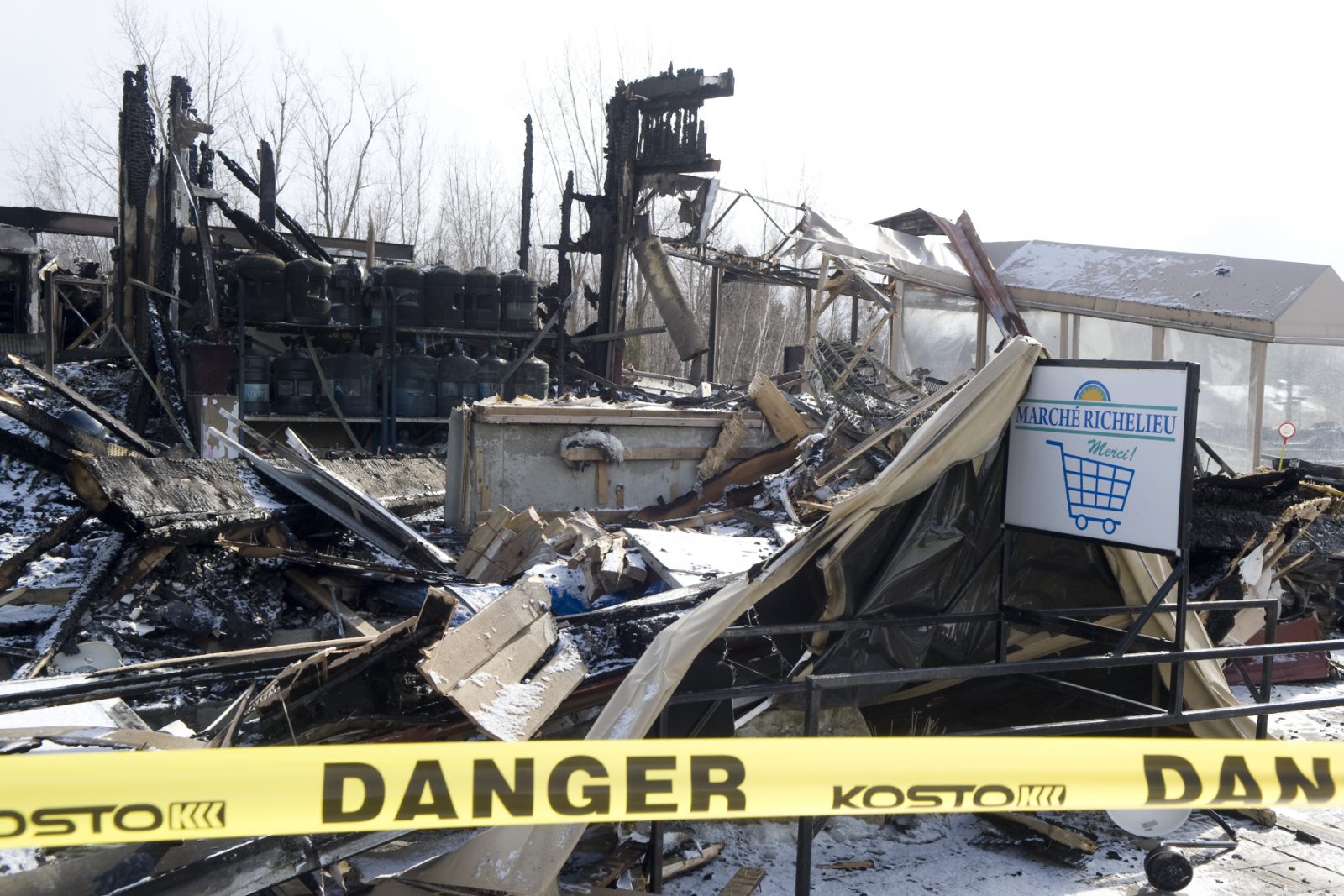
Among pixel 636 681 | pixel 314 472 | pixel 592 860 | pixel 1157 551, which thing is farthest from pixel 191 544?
pixel 1157 551

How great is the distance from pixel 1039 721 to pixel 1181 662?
152cm

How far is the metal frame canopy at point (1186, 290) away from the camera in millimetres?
11852

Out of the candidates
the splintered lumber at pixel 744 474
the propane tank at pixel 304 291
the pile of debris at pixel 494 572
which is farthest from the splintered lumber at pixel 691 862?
the propane tank at pixel 304 291

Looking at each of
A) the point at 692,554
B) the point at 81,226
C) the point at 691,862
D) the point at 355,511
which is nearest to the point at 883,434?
the point at 692,554

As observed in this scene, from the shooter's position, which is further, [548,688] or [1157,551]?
[548,688]

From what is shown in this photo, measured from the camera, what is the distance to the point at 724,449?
1196cm

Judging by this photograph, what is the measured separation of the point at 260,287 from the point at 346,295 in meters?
1.34

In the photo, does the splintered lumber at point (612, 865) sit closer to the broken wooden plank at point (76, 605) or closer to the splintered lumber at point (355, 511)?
the broken wooden plank at point (76, 605)

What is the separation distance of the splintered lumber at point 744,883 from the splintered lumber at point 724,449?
7.83m

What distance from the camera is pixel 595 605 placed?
6.29 metres

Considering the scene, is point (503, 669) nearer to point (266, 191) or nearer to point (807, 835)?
point (807, 835)

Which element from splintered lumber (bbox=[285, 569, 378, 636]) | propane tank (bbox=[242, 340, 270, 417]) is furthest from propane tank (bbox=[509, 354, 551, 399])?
splintered lumber (bbox=[285, 569, 378, 636])

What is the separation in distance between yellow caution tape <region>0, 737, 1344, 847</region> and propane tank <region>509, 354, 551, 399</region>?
1483cm

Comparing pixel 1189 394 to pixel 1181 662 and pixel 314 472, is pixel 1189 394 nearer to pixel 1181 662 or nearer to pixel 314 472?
pixel 1181 662
